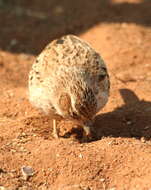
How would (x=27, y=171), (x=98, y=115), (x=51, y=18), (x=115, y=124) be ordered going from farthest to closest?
(x=51, y=18) → (x=98, y=115) → (x=115, y=124) → (x=27, y=171)

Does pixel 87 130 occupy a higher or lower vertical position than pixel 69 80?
lower

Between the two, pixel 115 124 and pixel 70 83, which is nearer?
pixel 70 83

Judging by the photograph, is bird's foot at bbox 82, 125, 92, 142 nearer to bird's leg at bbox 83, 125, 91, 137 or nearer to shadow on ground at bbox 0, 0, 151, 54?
bird's leg at bbox 83, 125, 91, 137

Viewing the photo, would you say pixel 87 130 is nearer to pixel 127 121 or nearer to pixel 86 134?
pixel 86 134

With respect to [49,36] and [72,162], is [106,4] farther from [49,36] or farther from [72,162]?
[72,162]

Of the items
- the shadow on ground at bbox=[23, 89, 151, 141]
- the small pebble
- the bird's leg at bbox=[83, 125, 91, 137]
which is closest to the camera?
the small pebble

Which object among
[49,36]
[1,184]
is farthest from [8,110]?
[49,36]

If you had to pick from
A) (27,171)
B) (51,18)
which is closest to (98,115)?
(27,171)

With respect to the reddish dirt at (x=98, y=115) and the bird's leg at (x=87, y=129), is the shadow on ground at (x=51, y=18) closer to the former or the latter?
the reddish dirt at (x=98, y=115)

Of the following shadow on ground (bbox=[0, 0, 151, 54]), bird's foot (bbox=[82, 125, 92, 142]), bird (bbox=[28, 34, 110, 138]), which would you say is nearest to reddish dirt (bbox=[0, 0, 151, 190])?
shadow on ground (bbox=[0, 0, 151, 54])
